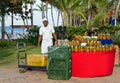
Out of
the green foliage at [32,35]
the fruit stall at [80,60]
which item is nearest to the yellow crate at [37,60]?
the fruit stall at [80,60]

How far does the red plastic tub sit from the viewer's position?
982 centimetres

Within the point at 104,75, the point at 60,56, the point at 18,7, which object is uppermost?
the point at 18,7

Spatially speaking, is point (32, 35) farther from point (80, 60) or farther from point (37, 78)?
point (80, 60)

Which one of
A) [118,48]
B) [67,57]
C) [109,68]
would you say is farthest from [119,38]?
[67,57]

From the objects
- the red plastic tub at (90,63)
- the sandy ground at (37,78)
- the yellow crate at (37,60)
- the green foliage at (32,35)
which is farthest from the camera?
the green foliage at (32,35)

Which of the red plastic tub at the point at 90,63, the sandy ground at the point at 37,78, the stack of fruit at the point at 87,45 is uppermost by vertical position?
the stack of fruit at the point at 87,45

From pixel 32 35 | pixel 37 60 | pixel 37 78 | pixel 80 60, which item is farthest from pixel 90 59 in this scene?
pixel 32 35

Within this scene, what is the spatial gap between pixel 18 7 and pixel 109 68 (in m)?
14.1

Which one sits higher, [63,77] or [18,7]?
[18,7]

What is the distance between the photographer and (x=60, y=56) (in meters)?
9.52

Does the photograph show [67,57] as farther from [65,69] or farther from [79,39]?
[79,39]

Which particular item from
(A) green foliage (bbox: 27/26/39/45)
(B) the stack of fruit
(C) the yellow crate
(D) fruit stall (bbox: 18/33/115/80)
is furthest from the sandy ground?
(A) green foliage (bbox: 27/26/39/45)

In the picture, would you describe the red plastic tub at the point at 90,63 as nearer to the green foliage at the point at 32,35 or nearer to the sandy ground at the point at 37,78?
the sandy ground at the point at 37,78

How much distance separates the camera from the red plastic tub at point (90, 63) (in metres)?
9.82
